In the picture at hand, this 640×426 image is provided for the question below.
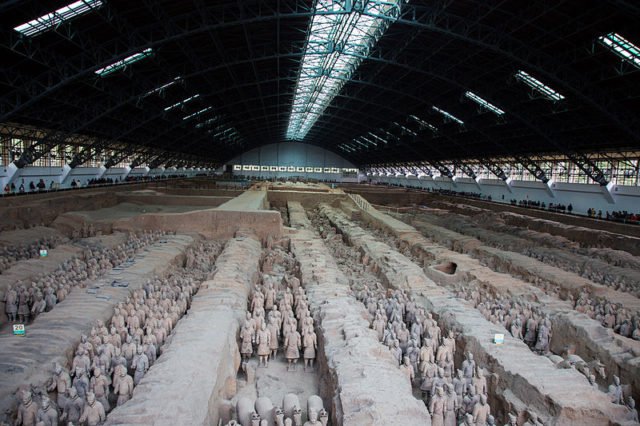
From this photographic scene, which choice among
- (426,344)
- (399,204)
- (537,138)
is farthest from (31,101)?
(399,204)

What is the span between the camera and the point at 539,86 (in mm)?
21109

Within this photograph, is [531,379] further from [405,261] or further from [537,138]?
[537,138]

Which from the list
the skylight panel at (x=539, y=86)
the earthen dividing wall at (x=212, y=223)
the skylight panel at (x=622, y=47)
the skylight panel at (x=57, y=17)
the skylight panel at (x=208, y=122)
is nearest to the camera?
the skylight panel at (x=57, y=17)

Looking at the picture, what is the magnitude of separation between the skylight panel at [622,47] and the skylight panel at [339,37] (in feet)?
23.4

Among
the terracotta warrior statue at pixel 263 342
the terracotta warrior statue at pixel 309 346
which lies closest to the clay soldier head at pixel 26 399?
the terracotta warrior statue at pixel 263 342

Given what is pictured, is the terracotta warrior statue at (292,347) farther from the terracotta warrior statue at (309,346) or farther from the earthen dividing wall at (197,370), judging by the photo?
the earthen dividing wall at (197,370)

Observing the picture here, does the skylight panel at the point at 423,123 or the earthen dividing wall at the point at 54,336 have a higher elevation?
the skylight panel at the point at 423,123

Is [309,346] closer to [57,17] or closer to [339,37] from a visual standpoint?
[57,17]

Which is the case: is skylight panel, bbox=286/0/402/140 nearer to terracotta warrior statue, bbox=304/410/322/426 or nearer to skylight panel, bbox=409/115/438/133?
skylight panel, bbox=409/115/438/133

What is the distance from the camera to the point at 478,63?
20891mm

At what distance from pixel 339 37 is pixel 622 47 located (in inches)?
427

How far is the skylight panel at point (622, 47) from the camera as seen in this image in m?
15.1

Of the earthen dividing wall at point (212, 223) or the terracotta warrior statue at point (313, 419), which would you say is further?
the earthen dividing wall at point (212, 223)

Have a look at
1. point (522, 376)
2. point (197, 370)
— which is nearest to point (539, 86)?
point (522, 376)
